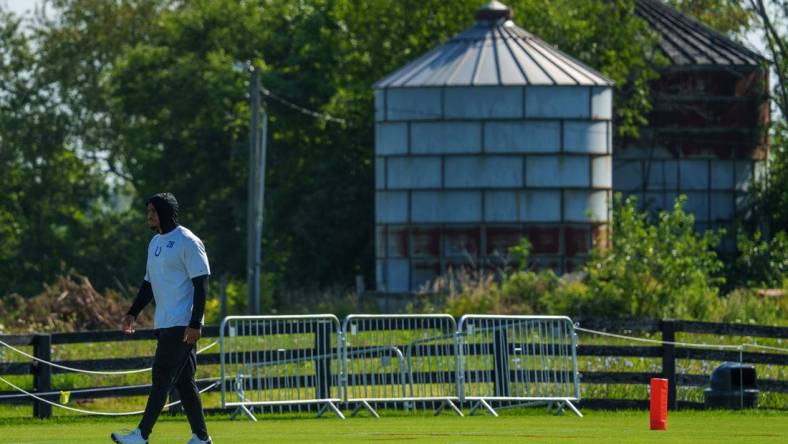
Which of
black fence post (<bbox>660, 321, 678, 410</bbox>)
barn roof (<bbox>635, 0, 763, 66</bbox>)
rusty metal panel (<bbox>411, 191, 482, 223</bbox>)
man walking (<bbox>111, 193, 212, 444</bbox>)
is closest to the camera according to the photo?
man walking (<bbox>111, 193, 212, 444</bbox>)

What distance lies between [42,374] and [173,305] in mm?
6900

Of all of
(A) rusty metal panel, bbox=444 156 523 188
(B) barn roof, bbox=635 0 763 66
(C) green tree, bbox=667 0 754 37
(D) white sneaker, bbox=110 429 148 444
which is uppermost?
(C) green tree, bbox=667 0 754 37

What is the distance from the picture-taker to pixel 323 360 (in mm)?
21516

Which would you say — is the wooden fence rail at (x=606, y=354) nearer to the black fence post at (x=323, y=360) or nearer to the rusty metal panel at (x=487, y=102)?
the black fence post at (x=323, y=360)

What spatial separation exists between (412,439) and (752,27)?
4578 cm

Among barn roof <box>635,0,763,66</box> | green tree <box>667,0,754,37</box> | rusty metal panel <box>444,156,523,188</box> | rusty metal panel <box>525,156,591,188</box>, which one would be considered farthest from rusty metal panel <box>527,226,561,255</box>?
green tree <box>667,0,754,37</box>

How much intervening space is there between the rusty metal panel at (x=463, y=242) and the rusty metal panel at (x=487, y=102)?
2681 millimetres

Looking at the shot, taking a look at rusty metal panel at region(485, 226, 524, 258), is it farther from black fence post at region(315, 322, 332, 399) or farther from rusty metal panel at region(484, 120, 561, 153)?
black fence post at region(315, 322, 332, 399)

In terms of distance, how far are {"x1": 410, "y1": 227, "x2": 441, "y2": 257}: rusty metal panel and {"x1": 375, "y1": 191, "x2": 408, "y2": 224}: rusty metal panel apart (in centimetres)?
49

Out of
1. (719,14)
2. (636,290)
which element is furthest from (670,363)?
(719,14)

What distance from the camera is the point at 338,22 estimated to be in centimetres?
5838

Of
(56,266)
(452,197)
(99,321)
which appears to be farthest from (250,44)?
(99,321)

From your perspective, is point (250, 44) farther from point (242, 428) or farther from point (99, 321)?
point (242, 428)

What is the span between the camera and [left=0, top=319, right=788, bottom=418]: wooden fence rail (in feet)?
70.0
